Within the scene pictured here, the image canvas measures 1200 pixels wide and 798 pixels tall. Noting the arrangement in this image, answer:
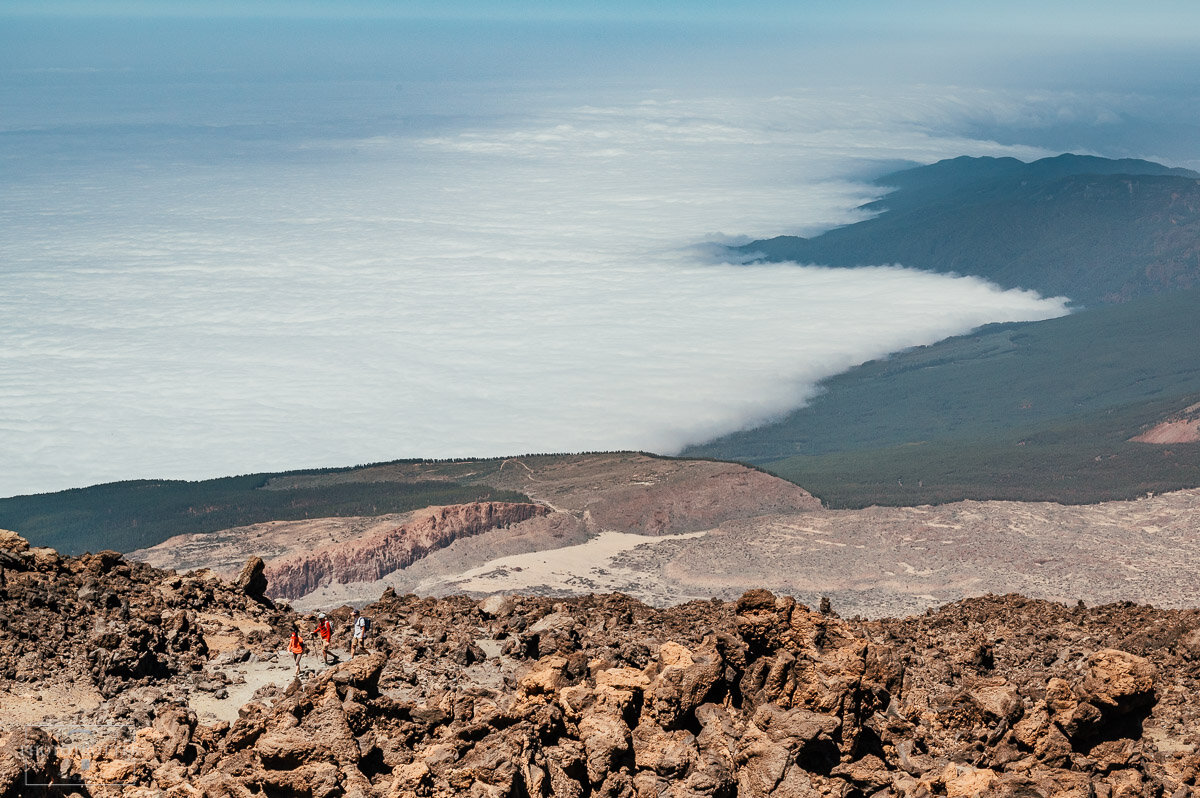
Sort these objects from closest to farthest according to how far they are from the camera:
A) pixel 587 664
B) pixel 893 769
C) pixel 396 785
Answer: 1. pixel 396 785
2. pixel 893 769
3. pixel 587 664

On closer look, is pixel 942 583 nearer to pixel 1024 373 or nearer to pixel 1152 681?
pixel 1152 681

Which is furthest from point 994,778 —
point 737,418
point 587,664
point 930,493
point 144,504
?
point 737,418

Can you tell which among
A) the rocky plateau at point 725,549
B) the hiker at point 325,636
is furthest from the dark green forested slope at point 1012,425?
the hiker at point 325,636

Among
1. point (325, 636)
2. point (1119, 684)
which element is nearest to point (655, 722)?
point (1119, 684)

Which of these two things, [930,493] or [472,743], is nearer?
[472,743]

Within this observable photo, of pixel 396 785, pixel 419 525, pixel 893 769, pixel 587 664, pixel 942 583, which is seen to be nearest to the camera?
pixel 396 785

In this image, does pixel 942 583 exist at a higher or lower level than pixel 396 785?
lower

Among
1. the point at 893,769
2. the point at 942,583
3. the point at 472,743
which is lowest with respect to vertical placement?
the point at 942,583

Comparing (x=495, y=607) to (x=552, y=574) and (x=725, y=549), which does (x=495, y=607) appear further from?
(x=725, y=549)
